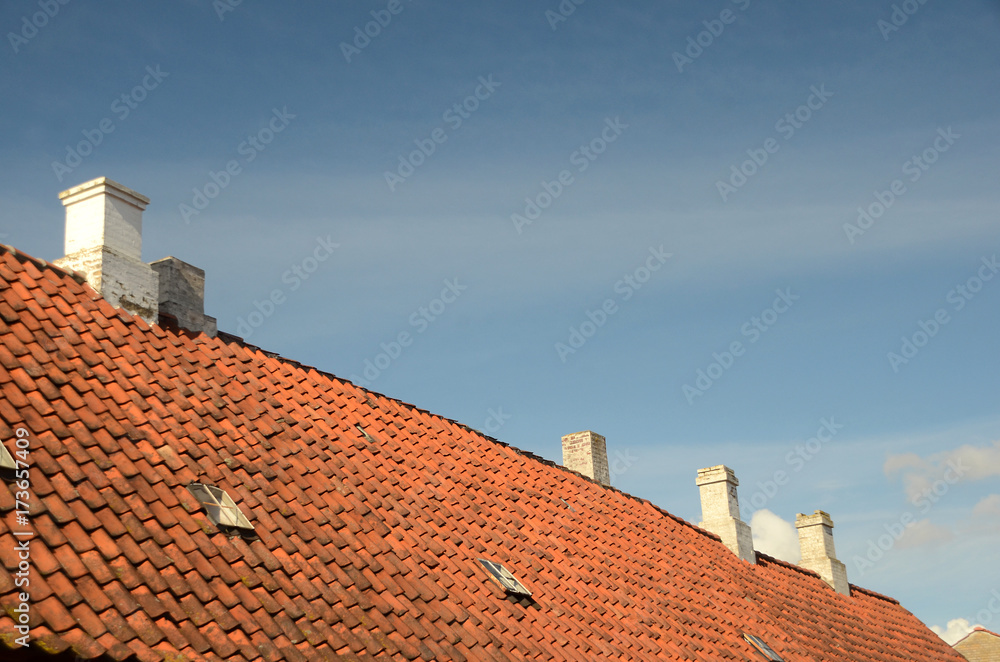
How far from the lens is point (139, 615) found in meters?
6.30

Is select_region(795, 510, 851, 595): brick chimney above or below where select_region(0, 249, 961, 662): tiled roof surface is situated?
above

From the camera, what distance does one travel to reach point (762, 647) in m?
14.6

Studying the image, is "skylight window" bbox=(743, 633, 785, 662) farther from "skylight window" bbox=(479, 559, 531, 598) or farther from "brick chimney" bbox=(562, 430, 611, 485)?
"skylight window" bbox=(479, 559, 531, 598)

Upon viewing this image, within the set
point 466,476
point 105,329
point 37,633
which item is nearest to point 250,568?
point 37,633

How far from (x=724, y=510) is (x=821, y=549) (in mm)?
4256

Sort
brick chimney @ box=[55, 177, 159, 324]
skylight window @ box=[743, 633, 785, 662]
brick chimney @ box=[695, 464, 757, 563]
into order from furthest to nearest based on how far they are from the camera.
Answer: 1. brick chimney @ box=[695, 464, 757, 563]
2. skylight window @ box=[743, 633, 785, 662]
3. brick chimney @ box=[55, 177, 159, 324]

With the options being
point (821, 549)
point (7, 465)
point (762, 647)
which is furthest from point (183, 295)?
point (821, 549)

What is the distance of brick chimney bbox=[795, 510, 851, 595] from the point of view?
21.7 metres

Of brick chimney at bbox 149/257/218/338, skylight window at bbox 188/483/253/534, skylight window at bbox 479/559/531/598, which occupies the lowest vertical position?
skylight window at bbox 188/483/253/534

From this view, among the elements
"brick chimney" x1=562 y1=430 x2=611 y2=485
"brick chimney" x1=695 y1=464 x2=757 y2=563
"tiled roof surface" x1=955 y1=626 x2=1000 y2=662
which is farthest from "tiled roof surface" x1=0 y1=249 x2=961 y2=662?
"tiled roof surface" x1=955 y1=626 x2=1000 y2=662

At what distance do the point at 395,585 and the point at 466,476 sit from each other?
392 centimetres

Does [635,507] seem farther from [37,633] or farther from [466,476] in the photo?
[37,633]

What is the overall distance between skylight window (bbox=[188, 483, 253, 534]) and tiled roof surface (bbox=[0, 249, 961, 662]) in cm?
13

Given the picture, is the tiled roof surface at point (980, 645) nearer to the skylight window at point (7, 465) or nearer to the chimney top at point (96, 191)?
the chimney top at point (96, 191)
